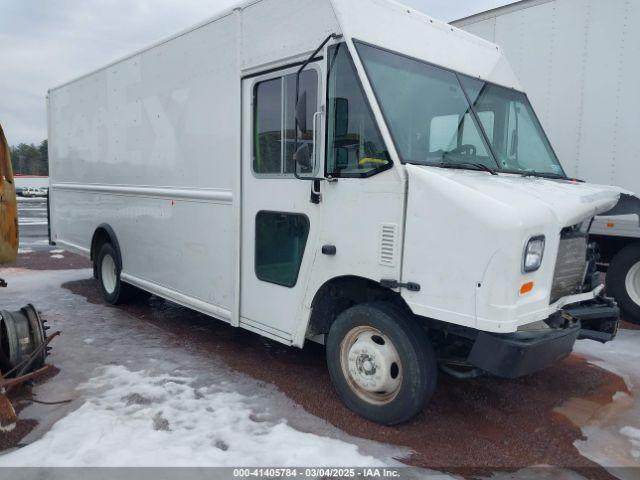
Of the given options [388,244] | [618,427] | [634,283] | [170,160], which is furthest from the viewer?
[634,283]

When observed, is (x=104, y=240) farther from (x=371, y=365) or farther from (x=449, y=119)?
(x=449, y=119)

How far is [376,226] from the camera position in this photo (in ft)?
11.9

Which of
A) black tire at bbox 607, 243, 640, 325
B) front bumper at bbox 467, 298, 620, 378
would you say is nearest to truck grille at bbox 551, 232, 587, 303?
front bumper at bbox 467, 298, 620, 378

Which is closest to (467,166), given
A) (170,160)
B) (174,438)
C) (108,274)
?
(174,438)

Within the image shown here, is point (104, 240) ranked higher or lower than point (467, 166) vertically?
lower

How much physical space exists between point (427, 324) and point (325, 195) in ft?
3.91

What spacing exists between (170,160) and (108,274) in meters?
2.58

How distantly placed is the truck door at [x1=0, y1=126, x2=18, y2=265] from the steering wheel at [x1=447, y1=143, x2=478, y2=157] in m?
3.57

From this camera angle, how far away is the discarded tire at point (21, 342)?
436 cm

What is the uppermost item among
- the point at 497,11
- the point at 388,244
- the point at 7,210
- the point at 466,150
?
the point at 497,11

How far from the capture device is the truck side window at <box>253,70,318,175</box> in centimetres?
401

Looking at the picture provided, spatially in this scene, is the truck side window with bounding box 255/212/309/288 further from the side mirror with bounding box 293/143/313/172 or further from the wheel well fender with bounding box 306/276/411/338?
the side mirror with bounding box 293/143/313/172

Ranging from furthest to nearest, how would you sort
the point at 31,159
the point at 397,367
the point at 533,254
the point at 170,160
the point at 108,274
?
the point at 31,159, the point at 108,274, the point at 170,160, the point at 397,367, the point at 533,254

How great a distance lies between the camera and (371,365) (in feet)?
12.4
